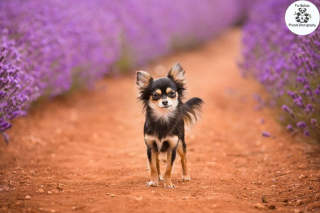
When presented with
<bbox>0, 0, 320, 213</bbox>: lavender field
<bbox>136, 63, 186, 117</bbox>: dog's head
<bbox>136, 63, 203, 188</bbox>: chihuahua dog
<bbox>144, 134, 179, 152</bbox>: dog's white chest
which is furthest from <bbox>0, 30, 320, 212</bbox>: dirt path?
<bbox>136, 63, 186, 117</bbox>: dog's head

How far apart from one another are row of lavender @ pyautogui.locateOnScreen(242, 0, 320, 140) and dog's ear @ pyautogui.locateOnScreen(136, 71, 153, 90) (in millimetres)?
1709

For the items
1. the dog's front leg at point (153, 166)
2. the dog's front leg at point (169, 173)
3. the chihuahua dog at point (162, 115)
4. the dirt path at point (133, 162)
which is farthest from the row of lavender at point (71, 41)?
the dog's front leg at point (169, 173)

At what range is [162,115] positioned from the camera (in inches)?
166

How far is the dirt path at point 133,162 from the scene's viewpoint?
3590 millimetres

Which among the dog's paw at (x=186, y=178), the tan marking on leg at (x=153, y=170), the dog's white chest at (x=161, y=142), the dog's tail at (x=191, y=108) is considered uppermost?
the dog's tail at (x=191, y=108)

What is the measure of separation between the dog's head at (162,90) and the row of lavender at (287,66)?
1387 millimetres

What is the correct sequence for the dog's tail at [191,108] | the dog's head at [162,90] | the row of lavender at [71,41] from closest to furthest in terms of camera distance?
the dog's head at [162,90], the dog's tail at [191,108], the row of lavender at [71,41]

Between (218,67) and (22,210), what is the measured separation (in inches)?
421

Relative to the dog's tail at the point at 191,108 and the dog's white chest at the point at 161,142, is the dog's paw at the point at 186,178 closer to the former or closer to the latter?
the dog's white chest at the point at 161,142

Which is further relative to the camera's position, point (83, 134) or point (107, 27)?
point (107, 27)

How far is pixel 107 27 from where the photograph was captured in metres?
9.64

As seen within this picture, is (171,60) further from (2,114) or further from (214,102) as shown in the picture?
(2,114)

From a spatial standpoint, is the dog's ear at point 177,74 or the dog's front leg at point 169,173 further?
the dog's ear at point 177,74

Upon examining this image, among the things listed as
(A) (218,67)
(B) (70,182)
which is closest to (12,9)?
(B) (70,182)
